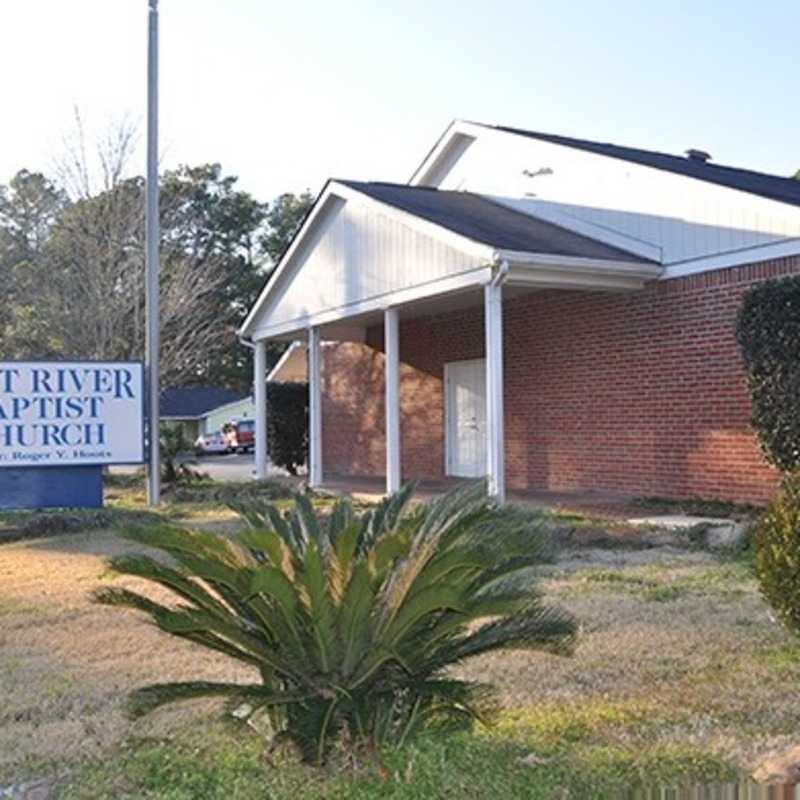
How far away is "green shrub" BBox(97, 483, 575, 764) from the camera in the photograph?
3891 mm

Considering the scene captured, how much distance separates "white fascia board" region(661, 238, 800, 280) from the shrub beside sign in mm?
7534

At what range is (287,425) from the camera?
22.4 m

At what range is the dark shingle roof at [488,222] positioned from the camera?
1341 centimetres

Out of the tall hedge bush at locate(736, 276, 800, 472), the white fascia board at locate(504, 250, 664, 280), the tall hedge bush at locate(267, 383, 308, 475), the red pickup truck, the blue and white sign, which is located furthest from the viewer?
the red pickup truck

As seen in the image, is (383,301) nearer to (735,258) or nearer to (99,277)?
(735,258)

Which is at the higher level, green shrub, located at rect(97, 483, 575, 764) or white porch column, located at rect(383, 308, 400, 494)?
white porch column, located at rect(383, 308, 400, 494)

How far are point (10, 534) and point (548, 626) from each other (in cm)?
1068

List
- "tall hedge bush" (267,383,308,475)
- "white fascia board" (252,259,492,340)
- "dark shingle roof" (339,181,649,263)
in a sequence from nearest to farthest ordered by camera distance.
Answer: "white fascia board" (252,259,492,340)
"dark shingle roof" (339,181,649,263)
"tall hedge bush" (267,383,308,475)

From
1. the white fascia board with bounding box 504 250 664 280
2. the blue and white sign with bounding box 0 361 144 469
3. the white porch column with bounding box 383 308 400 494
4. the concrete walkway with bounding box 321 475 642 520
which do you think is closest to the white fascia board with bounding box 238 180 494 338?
the white fascia board with bounding box 504 250 664 280

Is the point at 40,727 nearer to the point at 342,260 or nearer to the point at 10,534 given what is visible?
the point at 10,534

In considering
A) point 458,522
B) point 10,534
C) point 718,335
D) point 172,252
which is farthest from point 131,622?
point 172,252

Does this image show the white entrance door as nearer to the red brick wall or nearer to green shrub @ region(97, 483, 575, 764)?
the red brick wall

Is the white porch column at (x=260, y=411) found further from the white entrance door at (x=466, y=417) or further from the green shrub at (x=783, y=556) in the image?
the green shrub at (x=783, y=556)

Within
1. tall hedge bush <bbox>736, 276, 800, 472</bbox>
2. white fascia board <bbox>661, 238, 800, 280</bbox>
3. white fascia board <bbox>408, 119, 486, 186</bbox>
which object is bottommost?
tall hedge bush <bbox>736, 276, 800, 472</bbox>
